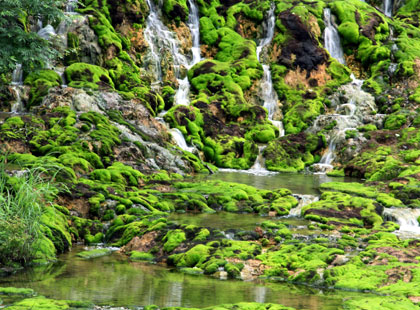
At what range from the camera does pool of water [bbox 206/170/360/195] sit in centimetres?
2860

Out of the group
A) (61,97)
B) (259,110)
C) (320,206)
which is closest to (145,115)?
(61,97)

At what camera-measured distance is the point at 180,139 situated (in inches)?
1437

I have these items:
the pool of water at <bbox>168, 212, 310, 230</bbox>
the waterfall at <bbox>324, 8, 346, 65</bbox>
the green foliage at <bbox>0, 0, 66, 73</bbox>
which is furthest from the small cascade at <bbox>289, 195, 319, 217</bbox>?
the waterfall at <bbox>324, 8, 346, 65</bbox>

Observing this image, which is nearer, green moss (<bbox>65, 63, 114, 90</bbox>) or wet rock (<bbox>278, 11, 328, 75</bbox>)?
green moss (<bbox>65, 63, 114, 90</bbox>)

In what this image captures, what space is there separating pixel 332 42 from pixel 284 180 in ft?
88.2

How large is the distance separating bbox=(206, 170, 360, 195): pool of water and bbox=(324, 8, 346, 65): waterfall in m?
21.5

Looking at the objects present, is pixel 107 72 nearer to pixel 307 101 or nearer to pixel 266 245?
pixel 307 101

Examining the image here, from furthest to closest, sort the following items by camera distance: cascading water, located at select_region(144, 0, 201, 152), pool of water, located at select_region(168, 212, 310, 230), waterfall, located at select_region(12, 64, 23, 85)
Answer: cascading water, located at select_region(144, 0, 201, 152), waterfall, located at select_region(12, 64, 23, 85), pool of water, located at select_region(168, 212, 310, 230)

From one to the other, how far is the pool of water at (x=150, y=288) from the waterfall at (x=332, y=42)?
145 feet

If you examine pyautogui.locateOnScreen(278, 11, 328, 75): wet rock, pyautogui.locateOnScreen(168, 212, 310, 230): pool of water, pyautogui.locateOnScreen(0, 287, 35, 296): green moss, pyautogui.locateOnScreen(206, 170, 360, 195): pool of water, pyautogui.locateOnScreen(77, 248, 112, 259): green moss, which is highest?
pyautogui.locateOnScreen(278, 11, 328, 75): wet rock

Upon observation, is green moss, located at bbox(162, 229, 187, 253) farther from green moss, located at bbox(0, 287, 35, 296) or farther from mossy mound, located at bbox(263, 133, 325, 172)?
mossy mound, located at bbox(263, 133, 325, 172)

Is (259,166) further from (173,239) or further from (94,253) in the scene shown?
(94,253)

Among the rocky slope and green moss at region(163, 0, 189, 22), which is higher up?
green moss at region(163, 0, 189, 22)

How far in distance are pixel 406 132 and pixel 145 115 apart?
20.6 metres
